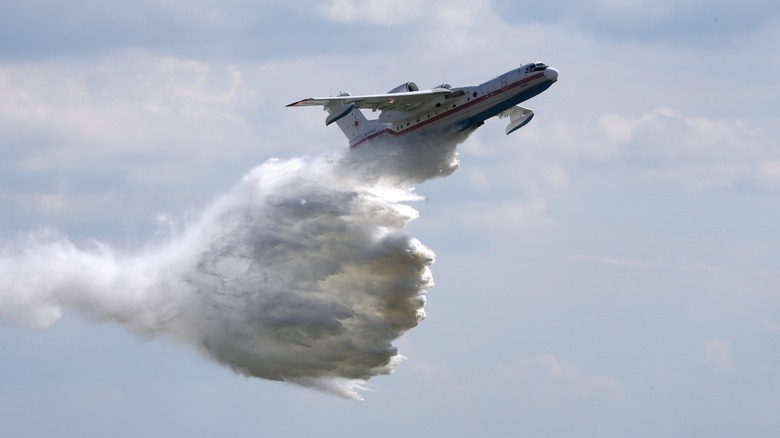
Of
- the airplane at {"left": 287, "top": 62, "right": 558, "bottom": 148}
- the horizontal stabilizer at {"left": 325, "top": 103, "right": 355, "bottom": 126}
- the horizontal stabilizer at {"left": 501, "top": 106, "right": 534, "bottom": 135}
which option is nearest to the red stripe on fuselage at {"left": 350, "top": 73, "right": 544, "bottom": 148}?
the airplane at {"left": 287, "top": 62, "right": 558, "bottom": 148}

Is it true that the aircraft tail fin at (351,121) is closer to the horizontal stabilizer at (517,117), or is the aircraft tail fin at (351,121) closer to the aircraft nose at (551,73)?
the horizontal stabilizer at (517,117)

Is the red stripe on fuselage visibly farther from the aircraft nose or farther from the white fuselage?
the aircraft nose

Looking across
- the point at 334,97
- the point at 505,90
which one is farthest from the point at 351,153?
the point at 505,90

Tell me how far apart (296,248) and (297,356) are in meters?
3.94

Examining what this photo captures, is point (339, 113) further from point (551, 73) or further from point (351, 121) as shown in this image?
point (551, 73)

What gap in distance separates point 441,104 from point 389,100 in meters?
1.95

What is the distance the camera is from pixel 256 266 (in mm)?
54312

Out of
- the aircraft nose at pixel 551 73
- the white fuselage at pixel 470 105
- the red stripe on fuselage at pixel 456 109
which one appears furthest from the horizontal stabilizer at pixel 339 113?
the aircraft nose at pixel 551 73

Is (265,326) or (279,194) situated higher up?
(279,194)

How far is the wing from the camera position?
54500mm

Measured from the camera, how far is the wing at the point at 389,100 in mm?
54500

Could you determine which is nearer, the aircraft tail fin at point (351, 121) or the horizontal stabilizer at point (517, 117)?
the aircraft tail fin at point (351, 121)

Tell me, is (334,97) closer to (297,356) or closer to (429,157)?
(429,157)

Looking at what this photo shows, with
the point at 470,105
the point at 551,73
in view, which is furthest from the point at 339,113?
the point at 551,73
